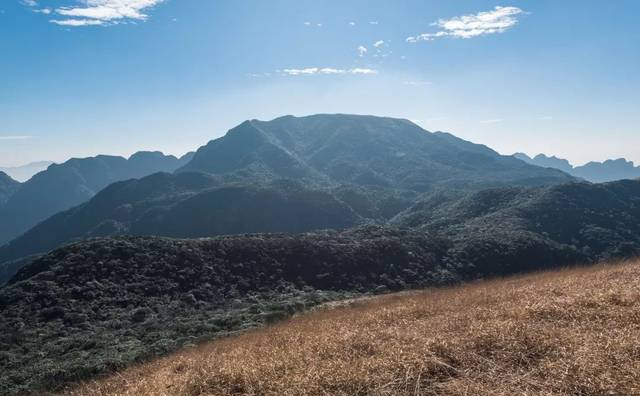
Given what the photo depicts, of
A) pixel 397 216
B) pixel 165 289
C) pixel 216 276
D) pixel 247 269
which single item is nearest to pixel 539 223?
pixel 397 216

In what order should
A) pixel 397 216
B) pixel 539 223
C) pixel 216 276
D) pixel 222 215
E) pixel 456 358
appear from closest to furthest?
pixel 456 358
pixel 216 276
pixel 539 223
pixel 397 216
pixel 222 215

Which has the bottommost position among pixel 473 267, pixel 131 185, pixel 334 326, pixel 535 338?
pixel 473 267

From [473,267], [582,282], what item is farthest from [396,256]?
[582,282]

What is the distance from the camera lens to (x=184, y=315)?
1204 inches

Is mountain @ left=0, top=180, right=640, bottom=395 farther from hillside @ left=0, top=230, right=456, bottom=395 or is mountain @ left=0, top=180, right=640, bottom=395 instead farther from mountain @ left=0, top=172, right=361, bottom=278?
mountain @ left=0, top=172, right=361, bottom=278

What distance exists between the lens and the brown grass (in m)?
6.25

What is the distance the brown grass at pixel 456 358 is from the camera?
20.5 ft

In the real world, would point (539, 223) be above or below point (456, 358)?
below

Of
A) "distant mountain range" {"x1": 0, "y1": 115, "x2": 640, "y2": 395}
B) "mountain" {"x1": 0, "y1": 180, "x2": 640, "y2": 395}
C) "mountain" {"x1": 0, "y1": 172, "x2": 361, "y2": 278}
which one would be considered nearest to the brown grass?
"distant mountain range" {"x1": 0, "y1": 115, "x2": 640, "y2": 395}

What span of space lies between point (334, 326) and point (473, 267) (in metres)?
40.7

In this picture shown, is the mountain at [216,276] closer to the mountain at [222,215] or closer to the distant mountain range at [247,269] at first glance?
the distant mountain range at [247,269]

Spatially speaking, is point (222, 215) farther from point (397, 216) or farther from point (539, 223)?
point (539, 223)

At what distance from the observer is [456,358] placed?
743 centimetres

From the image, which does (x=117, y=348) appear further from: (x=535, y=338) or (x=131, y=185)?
(x=131, y=185)
